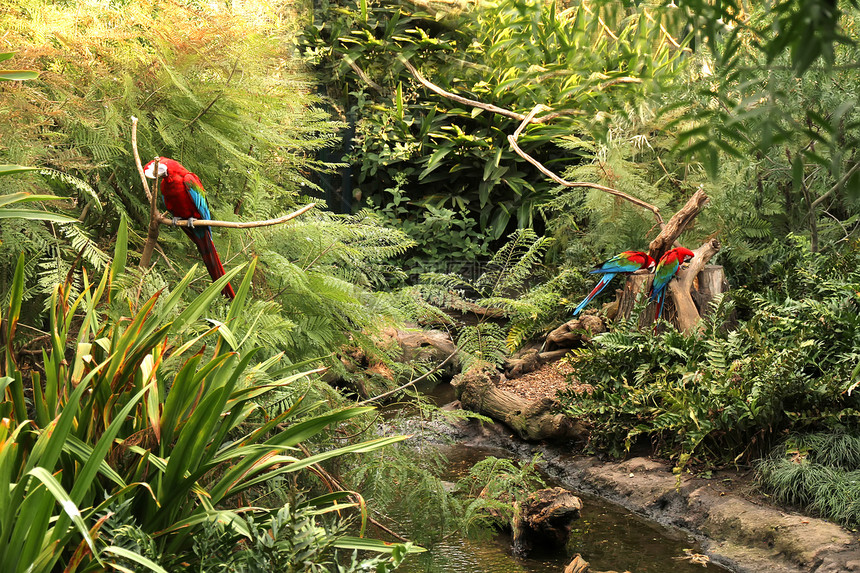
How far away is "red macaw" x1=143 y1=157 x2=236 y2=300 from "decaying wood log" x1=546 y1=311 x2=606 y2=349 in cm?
340

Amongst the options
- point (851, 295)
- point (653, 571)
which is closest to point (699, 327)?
point (851, 295)

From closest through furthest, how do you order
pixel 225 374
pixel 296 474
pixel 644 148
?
pixel 225 374, pixel 296 474, pixel 644 148

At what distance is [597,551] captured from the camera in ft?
9.82

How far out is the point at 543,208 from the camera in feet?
22.9

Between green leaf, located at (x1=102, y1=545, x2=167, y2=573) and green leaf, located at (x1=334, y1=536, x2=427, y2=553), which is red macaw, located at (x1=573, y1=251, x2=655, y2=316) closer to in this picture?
green leaf, located at (x1=334, y1=536, x2=427, y2=553)

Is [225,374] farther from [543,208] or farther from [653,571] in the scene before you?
[543,208]

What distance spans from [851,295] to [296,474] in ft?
10.5

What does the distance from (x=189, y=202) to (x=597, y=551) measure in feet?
7.39

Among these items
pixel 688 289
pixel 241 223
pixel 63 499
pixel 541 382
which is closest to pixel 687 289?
pixel 688 289

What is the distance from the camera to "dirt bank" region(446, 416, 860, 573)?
2.75m

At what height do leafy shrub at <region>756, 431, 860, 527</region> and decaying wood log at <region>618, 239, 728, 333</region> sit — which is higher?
decaying wood log at <region>618, 239, 728, 333</region>

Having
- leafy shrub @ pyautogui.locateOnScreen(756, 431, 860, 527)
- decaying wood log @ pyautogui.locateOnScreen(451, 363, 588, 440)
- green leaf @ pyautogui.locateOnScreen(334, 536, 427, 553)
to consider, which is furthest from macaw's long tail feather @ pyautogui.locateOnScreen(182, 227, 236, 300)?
leafy shrub @ pyautogui.locateOnScreen(756, 431, 860, 527)

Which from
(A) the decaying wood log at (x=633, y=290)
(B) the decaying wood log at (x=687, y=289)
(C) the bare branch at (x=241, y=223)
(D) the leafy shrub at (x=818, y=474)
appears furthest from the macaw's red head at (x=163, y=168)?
(B) the decaying wood log at (x=687, y=289)

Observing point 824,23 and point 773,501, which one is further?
point 773,501
